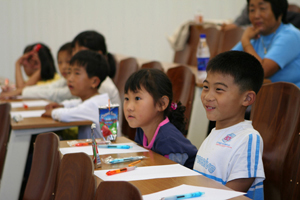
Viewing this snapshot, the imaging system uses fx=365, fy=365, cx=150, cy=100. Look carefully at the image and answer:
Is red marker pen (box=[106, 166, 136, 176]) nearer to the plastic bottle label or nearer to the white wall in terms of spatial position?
the plastic bottle label

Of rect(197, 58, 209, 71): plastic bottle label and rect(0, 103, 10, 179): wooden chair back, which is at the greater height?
rect(197, 58, 209, 71): plastic bottle label

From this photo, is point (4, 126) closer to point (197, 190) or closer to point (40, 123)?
point (40, 123)

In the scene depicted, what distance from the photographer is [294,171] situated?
157cm

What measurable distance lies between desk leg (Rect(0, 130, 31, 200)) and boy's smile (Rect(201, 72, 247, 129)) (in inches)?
53.6

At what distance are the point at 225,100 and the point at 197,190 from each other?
0.48 meters

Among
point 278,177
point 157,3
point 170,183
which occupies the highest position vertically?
point 157,3

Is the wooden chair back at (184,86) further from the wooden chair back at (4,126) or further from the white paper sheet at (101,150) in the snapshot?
the wooden chair back at (4,126)

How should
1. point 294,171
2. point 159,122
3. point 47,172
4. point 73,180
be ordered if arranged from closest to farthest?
point 73,180
point 47,172
point 294,171
point 159,122

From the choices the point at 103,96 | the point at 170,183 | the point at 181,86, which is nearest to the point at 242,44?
the point at 181,86

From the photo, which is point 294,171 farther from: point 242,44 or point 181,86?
point 242,44

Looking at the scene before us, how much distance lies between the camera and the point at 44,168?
1450mm

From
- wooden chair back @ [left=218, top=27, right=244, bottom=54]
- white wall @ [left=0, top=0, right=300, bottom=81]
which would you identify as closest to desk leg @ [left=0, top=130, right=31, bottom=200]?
wooden chair back @ [left=218, top=27, right=244, bottom=54]

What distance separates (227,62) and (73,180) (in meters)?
0.79

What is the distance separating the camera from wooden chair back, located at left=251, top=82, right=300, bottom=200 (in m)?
1.59
